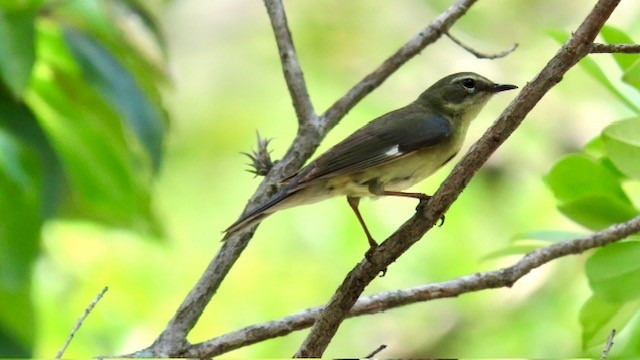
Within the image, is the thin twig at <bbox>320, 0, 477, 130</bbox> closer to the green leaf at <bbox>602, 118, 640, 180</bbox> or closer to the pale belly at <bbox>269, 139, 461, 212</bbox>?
the pale belly at <bbox>269, 139, 461, 212</bbox>

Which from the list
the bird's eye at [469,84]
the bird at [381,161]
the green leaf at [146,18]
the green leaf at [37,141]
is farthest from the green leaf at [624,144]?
the green leaf at [146,18]

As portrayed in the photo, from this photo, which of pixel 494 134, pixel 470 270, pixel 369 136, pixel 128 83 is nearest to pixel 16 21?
pixel 128 83

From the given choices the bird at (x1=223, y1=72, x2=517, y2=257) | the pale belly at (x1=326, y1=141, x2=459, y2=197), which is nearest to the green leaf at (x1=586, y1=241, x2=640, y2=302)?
the bird at (x1=223, y1=72, x2=517, y2=257)

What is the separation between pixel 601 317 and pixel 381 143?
124cm

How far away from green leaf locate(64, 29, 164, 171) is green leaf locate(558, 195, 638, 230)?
1.90 metres

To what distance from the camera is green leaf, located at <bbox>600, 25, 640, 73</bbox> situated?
2900mm

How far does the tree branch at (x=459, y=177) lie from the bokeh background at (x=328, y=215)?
2763mm

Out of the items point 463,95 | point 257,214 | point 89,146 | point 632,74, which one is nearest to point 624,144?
point 632,74

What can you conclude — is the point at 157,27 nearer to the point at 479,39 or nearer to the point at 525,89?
the point at 525,89

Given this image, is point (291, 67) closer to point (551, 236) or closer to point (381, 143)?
point (381, 143)

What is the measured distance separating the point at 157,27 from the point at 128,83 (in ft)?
1.51

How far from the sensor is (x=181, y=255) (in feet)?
22.9

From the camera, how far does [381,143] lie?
147 inches

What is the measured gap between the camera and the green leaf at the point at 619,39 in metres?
2.90
